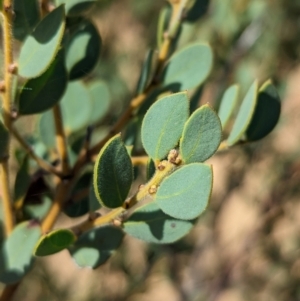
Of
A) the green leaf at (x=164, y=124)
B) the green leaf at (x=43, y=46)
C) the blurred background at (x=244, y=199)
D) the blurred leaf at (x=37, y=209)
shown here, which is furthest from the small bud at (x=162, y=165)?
the blurred background at (x=244, y=199)

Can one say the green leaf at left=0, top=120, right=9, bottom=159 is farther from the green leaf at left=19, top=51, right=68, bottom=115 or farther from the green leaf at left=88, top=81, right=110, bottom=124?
the green leaf at left=88, top=81, right=110, bottom=124

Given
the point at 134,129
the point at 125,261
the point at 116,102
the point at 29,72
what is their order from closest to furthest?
the point at 29,72 → the point at 134,129 → the point at 125,261 → the point at 116,102

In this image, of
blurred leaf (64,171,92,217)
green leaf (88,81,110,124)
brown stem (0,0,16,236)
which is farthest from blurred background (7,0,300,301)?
brown stem (0,0,16,236)

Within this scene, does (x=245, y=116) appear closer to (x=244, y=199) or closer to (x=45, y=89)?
(x=45, y=89)

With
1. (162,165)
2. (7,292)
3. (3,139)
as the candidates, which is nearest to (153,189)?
(162,165)

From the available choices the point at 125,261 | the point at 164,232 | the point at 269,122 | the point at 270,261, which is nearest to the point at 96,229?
the point at 164,232

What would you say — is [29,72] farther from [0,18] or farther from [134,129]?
[134,129]
